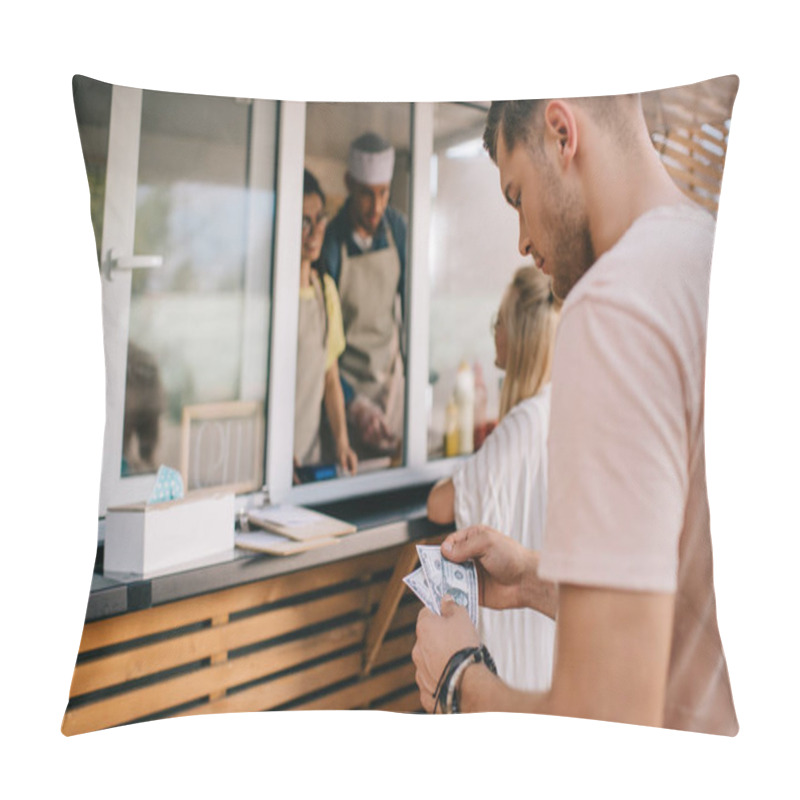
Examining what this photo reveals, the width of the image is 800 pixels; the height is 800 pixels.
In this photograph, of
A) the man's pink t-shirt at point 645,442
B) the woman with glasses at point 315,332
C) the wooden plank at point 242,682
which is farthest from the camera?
the woman with glasses at point 315,332

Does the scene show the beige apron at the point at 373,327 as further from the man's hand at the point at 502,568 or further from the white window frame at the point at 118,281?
the white window frame at the point at 118,281

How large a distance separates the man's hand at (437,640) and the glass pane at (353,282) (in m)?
0.33

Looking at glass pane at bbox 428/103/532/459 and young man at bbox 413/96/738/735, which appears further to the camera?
glass pane at bbox 428/103/532/459

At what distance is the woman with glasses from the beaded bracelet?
0.51 metres

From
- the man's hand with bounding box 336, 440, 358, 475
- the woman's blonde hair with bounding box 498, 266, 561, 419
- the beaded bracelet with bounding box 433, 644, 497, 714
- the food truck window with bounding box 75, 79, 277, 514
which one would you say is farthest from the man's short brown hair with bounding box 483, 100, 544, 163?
the beaded bracelet with bounding box 433, 644, 497, 714

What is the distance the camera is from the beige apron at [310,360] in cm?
156

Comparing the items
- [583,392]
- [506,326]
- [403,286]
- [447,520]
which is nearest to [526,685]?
[447,520]

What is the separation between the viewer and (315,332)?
1.56 metres

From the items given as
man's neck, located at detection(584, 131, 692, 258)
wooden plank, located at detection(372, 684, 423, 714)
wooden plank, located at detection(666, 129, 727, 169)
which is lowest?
wooden plank, located at detection(372, 684, 423, 714)

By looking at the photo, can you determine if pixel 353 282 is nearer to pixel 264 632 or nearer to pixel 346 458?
pixel 346 458

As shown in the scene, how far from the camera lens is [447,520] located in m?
1.58

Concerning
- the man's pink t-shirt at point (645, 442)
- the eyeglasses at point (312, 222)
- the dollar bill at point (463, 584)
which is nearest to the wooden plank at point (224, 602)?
A: the dollar bill at point (463, 584)

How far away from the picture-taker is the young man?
4.47 feet

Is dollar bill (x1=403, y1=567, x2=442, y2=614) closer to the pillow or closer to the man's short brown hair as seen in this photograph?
the pillow
